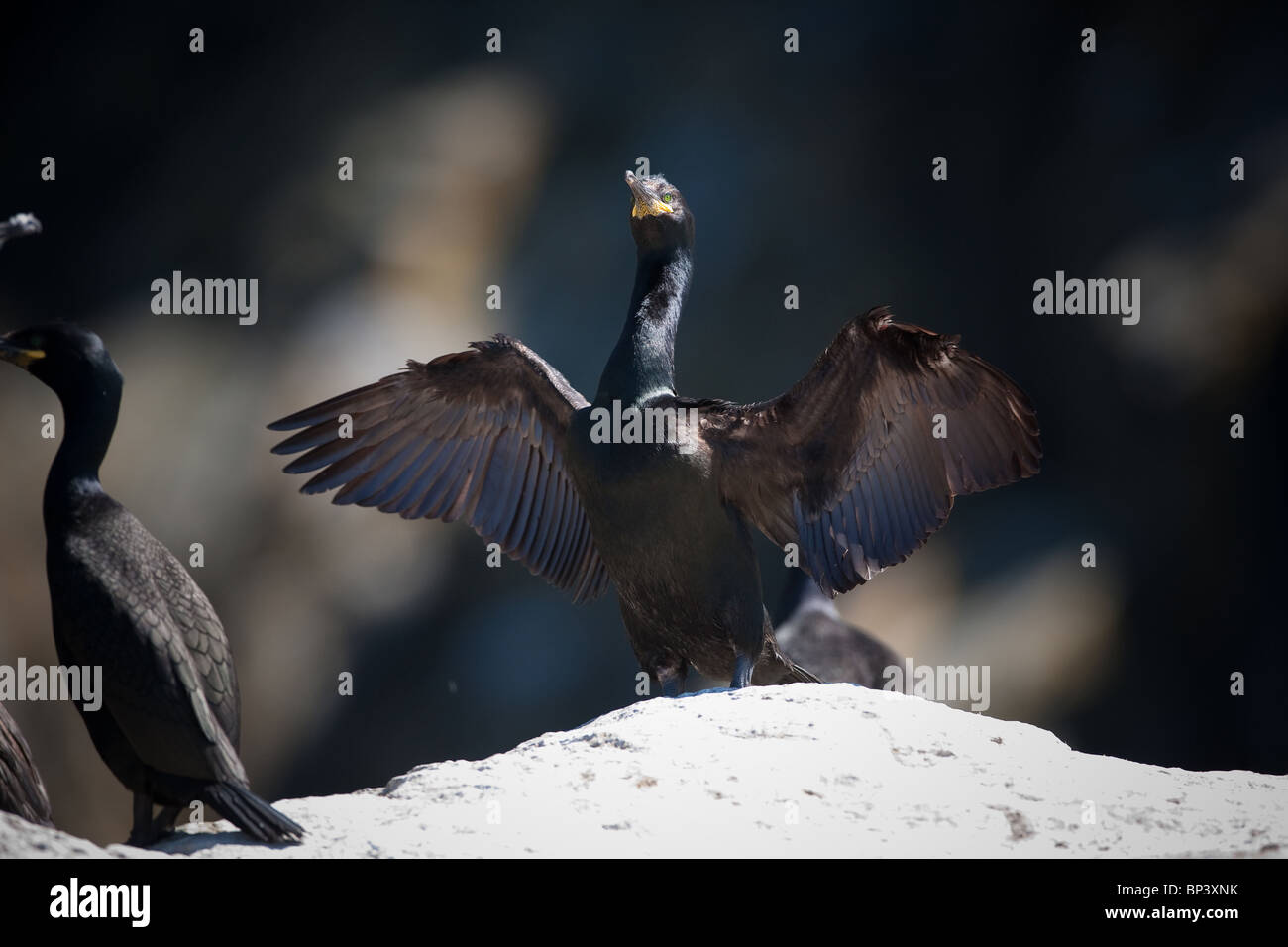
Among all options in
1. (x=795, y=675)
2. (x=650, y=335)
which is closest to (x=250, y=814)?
(x=650, y=335)

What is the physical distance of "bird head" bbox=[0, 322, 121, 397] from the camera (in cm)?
439

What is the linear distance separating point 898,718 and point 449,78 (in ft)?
24.4

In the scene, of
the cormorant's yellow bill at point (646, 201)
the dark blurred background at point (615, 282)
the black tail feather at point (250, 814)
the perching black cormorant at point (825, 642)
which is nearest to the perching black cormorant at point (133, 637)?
the black tail feather at point (250, 814)

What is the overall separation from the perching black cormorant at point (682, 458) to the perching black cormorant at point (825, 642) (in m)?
2.20

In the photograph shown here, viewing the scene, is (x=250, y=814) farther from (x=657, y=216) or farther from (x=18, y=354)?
(x=657, y=216)

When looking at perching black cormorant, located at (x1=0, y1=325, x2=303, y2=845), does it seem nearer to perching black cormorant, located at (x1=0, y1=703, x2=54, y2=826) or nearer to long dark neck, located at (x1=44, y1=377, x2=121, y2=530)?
long dark neck, located at (x1=44, y1=377, x2=121, y2=530)

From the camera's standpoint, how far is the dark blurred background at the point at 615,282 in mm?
9883

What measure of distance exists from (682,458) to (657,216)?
112 cm

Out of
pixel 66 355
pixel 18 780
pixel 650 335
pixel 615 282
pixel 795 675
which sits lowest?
pixel 18 780

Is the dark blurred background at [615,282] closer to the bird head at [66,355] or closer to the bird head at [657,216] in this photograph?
the bird head at [657,216]

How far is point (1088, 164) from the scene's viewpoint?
10445 mm

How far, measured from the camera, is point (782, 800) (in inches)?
164

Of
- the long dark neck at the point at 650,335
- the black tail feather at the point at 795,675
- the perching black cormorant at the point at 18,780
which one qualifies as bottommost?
the perching black cormorant at the point at 18,780
